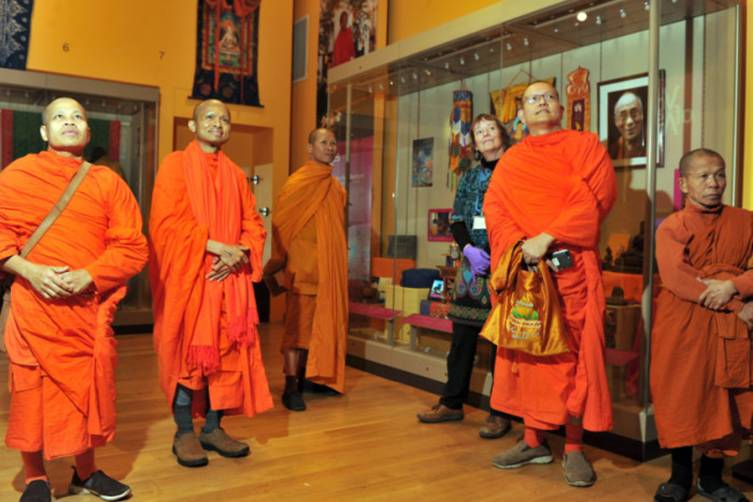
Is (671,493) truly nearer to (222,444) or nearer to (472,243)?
(472,243)

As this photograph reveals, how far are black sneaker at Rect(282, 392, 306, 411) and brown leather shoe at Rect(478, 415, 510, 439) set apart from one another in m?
1.11

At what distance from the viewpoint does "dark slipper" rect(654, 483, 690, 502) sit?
270cm

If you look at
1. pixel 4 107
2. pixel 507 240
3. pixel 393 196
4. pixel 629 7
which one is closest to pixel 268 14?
pixel 4 107

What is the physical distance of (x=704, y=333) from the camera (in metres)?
2.67

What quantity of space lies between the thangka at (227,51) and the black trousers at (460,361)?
4758 millimetres

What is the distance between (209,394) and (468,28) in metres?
2.84

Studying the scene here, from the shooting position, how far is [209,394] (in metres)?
3.18

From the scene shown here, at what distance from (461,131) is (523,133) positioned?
2.48 ft

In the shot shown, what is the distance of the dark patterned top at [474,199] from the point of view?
3729 millimetres

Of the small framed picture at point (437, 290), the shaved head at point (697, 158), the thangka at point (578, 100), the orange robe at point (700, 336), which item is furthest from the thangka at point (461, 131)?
the orange robe at point (700, 336)

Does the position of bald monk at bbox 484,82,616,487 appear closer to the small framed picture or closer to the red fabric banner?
the small framed picture

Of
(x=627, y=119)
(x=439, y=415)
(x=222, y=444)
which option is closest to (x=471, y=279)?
(x=439, y=415)

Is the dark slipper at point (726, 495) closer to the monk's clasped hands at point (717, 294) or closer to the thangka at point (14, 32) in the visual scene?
the monk's clasped hands at point (717, 294)

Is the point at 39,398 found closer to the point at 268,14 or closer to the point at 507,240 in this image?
the point at 507,240
